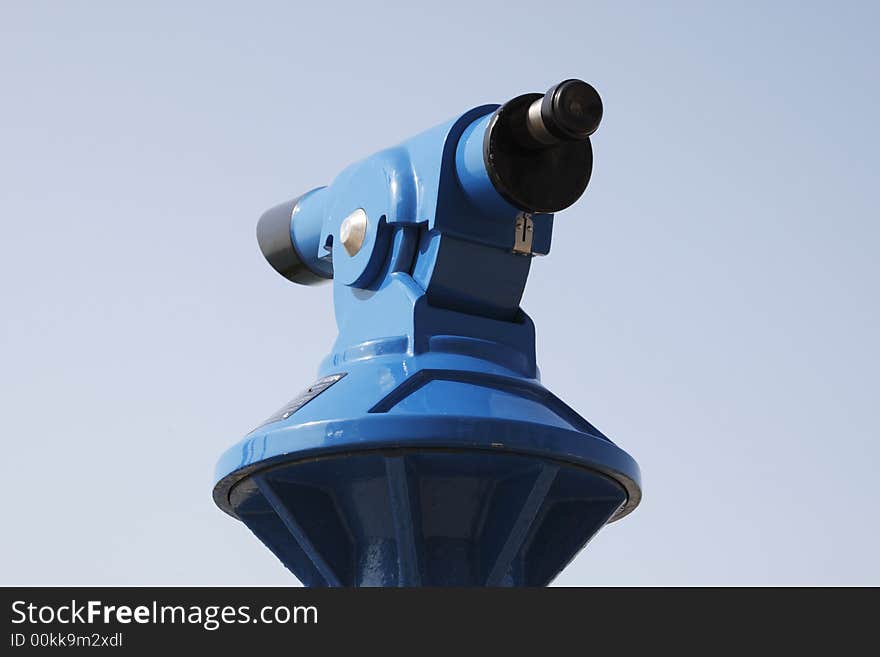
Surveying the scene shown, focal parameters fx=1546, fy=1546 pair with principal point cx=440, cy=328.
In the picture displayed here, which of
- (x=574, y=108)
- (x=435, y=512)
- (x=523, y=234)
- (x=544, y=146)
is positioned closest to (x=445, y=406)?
(x=435, y=512)

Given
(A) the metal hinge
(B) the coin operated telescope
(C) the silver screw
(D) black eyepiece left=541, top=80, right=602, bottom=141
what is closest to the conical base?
(B) the coin operated telescope

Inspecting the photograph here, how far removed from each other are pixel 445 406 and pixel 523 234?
1.30 m

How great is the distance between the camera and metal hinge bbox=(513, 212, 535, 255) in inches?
348

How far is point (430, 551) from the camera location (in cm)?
847

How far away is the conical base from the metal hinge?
132 centimetres

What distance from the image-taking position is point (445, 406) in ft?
26.6

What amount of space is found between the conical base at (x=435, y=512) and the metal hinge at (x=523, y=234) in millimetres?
1323

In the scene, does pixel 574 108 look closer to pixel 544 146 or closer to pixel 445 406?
pixel 544 146

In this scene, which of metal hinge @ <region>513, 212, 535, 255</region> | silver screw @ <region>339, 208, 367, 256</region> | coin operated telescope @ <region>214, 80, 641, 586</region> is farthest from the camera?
silver screw @ <region>339, 208, 367, 256</region>

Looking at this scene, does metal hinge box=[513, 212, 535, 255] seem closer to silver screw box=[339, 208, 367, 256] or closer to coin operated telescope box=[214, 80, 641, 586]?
coin operated telescope box=[214, 80, 641, 586]

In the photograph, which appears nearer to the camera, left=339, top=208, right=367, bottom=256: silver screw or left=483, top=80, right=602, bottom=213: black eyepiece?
left=483, top=80, right=602, bottom=213: black eyepiece

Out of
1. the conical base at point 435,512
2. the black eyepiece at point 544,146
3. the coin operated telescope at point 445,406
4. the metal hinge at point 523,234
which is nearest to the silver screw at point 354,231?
the coin operated telescope at point 445,406

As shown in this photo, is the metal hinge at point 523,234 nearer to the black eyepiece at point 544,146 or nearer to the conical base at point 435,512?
the black eyepiece at point 544,146

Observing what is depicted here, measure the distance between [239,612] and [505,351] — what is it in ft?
9.28
